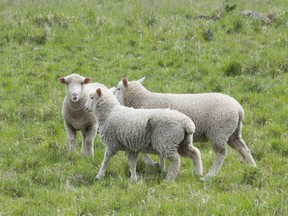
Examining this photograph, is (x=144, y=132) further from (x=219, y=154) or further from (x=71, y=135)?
(x=71, y=135)

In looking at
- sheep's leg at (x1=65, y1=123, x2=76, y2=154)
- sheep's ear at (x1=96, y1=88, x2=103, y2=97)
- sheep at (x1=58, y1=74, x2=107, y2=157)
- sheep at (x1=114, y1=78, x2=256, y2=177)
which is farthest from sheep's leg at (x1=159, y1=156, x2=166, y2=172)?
sheep's leg at (x1=65, y1=123, x2=76, y2=154)

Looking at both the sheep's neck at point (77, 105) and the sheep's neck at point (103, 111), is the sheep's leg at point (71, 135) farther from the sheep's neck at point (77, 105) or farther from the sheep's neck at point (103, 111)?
the sheep's neck at point (103, 111)

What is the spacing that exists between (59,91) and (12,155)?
351 cm

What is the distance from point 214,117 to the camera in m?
7.79

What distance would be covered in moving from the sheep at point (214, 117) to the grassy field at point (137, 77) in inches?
9.4

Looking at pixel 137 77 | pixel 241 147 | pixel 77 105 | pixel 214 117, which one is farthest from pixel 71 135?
pixel 137 77

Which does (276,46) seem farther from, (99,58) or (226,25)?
(99,58)

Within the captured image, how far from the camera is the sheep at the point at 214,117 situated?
7.75 m

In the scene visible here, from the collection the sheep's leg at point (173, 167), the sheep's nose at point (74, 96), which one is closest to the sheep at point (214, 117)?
the sheep's leg at point (173, 167)

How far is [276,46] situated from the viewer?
44.5 feet

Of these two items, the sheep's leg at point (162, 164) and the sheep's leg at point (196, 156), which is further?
the sheep's leg at point (162, 164)

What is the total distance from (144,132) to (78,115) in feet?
6.90

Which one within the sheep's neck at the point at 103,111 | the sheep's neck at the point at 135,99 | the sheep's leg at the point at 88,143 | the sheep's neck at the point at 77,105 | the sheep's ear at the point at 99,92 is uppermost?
the sheep's ear at the point at 99,92

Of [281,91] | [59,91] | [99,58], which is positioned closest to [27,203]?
[59,91]
